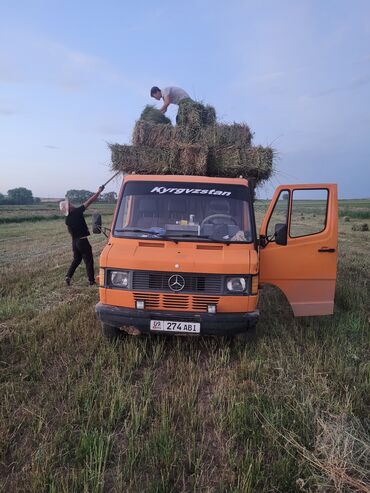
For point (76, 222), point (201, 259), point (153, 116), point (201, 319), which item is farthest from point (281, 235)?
point (76, 222)

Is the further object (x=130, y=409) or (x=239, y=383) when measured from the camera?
(x=239, y=383)

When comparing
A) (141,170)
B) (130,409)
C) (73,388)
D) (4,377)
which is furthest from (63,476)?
(141,170)

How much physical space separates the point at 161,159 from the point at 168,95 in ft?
6.08

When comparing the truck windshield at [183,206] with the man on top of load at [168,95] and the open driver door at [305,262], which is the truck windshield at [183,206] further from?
the man on top of load at [168,95]

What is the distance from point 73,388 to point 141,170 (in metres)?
4.60

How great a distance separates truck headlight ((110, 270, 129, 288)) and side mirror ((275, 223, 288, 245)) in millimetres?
2070

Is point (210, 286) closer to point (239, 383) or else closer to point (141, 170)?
point (239, 383)

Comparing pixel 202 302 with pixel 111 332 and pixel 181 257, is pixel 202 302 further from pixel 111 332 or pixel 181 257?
pixel 111 332

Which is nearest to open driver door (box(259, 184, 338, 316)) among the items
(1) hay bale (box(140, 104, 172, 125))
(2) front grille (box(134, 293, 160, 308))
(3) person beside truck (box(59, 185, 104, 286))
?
(2) front grille (box(134, 293, 160, 308))

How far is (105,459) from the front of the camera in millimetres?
2943

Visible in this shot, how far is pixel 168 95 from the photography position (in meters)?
8.62

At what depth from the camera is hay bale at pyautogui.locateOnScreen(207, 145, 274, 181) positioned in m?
7.50

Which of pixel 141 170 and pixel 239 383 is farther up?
pixel 141 170

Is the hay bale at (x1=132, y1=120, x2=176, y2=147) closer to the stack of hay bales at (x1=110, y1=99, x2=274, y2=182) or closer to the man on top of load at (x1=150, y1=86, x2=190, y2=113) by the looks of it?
the stack of hay bales at (x1=110, y1=99, x2=274, y2=182)
